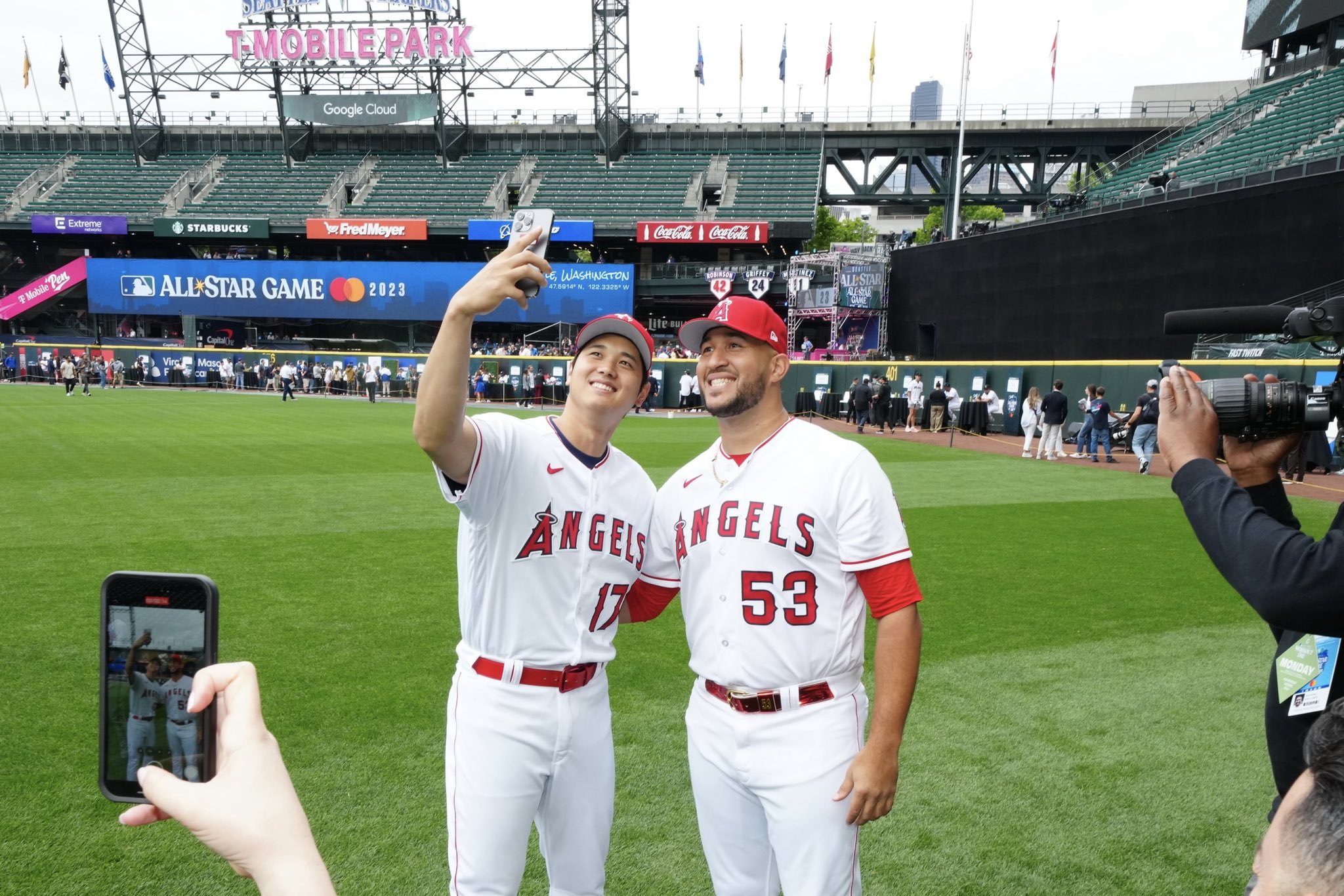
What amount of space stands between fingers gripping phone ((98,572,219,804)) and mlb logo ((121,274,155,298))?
52.4 m

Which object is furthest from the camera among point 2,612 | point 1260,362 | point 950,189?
point 950,189

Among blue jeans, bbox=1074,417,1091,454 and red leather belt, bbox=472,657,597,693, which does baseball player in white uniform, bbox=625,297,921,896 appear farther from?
blue jeans, bbox=1074,417,1091,454

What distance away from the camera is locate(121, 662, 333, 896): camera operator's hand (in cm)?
106

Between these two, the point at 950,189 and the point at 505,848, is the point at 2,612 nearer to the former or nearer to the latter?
the point at 505,848

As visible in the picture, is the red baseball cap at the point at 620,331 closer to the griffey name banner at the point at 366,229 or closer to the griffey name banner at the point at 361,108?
the griffey name banner at the point at 366,229

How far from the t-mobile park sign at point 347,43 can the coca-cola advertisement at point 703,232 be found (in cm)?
1612

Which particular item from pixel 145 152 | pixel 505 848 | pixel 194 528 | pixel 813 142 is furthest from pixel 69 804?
pixel 145 152

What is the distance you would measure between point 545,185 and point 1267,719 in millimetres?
49702

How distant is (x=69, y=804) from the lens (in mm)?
3877

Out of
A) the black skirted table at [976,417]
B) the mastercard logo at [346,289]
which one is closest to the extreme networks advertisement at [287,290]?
the mastercard logo at [346,289]

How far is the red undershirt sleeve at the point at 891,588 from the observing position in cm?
260

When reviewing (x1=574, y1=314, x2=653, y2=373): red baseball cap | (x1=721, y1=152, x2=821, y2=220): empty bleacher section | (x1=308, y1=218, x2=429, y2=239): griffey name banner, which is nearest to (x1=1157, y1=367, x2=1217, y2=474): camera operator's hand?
(x1=574, y1=314, x2=653, y2=373): red baseball cap

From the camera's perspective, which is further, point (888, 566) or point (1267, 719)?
point (888, 566)

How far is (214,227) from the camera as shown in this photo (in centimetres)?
4506
